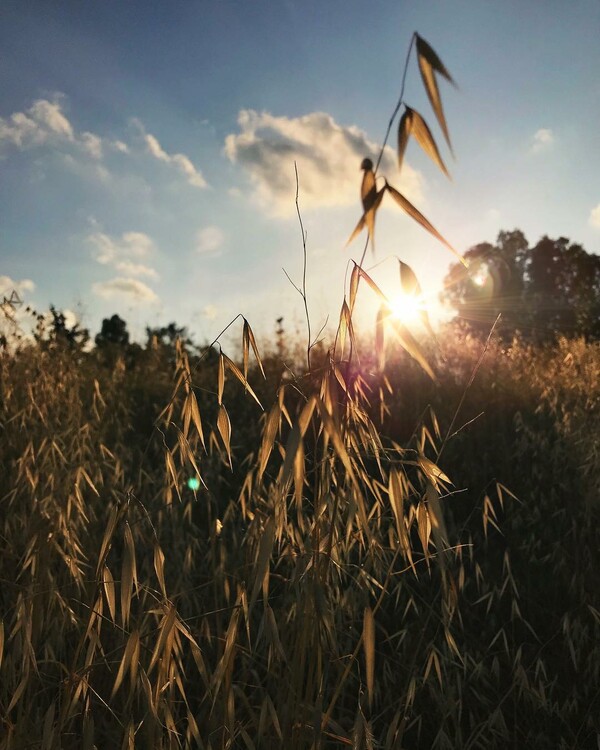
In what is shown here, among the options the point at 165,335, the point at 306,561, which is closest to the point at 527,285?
the point at 165,335

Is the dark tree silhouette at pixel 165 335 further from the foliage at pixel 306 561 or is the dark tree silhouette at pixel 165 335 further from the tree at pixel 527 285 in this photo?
the tree at pixel 527 285

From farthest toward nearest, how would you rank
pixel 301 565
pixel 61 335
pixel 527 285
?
pixel 527 285 < pixel 61 335 < pixel 301 565

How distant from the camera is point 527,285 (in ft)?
104

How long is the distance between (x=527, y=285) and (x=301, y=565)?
33.5 meters

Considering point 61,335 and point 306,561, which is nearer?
point 306,561

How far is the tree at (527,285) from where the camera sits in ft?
83.9

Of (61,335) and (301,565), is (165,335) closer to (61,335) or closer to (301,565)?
(61,335)

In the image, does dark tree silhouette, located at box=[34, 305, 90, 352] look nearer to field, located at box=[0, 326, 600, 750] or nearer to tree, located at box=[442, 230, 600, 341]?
field, located at box=[0, 326, 600, 750]

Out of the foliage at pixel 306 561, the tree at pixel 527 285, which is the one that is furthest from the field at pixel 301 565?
the tree at pixel 527 285

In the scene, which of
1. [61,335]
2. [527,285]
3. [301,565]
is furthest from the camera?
[527,285]

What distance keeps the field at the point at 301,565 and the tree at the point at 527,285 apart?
2203cm

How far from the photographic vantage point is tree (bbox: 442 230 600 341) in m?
25.6

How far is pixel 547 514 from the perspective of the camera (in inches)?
110

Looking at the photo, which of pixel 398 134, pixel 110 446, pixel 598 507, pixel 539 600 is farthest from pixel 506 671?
pixel 110 446
